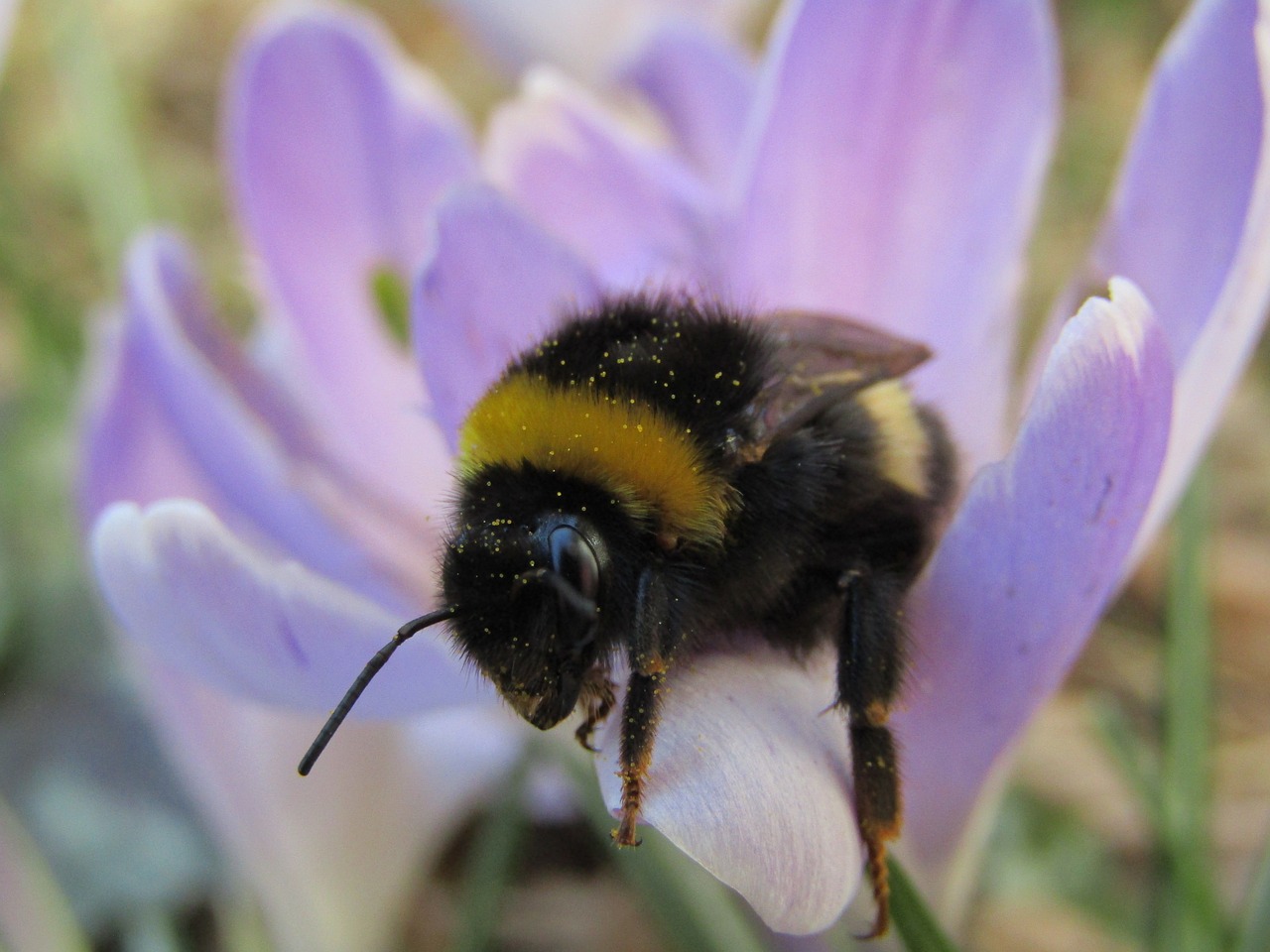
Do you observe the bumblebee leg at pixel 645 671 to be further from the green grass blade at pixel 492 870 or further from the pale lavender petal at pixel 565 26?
the pale lavender petal at pixel 565 26

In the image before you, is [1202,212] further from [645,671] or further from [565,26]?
[565,26]

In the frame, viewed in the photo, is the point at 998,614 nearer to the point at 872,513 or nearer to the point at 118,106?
the point at 872,513

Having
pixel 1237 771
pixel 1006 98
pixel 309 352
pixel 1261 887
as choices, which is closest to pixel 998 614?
pixel 1261 887

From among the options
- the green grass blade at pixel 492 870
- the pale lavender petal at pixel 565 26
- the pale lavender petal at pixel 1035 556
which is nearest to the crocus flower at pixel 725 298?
the pale lavender petal at pixel 1035 556

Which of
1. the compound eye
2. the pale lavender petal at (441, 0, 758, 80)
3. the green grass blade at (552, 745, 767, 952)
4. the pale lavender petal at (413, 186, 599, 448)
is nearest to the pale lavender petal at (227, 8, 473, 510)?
the pale lavender petal at (413, 186, 599, 448)

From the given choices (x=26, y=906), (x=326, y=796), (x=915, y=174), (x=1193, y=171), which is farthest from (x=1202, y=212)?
(x=26, y=906)

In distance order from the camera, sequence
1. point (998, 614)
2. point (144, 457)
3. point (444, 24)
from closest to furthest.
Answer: point (998, 614) < point (144, 457) < point (444, 24)
